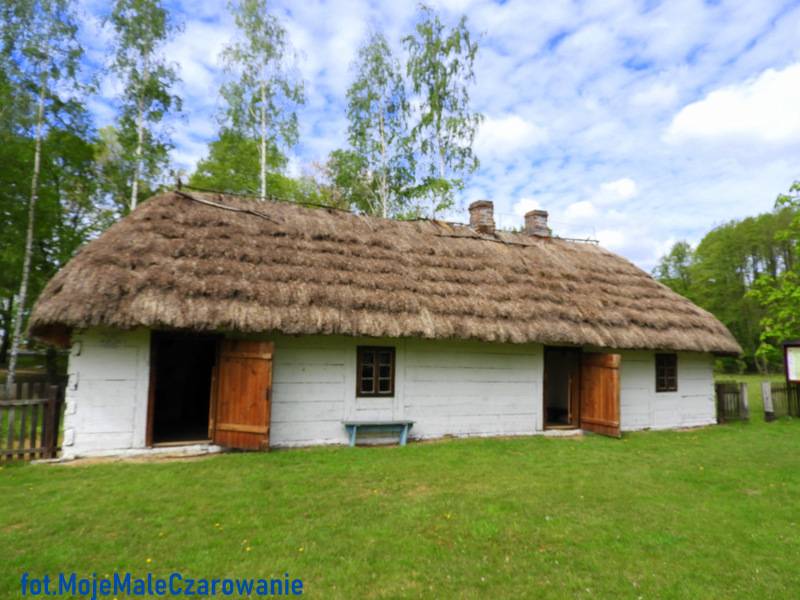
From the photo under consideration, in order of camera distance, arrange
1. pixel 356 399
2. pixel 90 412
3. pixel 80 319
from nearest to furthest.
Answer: pixel 80 319 < pixel 90 412 < pixel 356 399

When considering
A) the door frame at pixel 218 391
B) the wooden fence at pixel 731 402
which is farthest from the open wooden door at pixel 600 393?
the door frame at pixel 218 391

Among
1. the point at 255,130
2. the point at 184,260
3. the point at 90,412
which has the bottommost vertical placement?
the point at 90,412

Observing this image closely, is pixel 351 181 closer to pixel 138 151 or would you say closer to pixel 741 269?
pixel 138 151

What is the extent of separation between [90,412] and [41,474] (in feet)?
4.20

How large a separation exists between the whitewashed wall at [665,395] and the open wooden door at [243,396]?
916 centimetres

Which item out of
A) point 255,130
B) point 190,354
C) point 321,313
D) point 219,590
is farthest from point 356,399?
point 255,130

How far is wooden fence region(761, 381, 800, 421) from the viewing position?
13703 millimetres

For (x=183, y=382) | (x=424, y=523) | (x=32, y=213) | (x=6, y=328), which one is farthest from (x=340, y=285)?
(x=6, y=328)

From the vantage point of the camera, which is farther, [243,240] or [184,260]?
[243,240]

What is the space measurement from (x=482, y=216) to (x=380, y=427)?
825 centimetres

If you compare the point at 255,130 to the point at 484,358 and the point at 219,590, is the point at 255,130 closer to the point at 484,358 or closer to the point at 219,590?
the point at 484,358

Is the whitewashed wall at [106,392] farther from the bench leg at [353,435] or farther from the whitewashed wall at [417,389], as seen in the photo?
the bench leg at [353,435]

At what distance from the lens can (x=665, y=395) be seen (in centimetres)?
1245

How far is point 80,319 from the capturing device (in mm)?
7254
